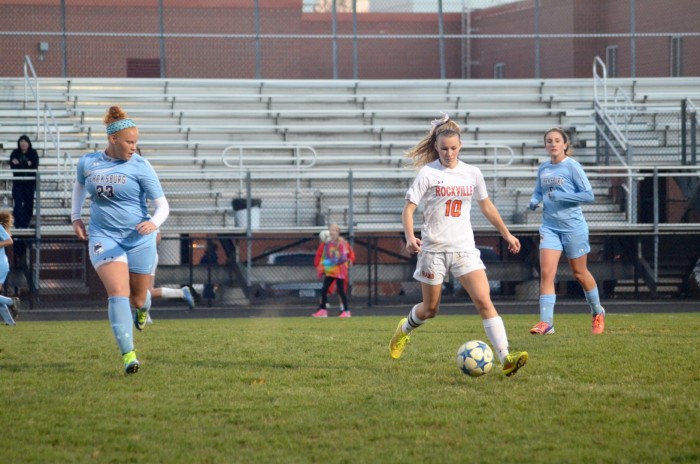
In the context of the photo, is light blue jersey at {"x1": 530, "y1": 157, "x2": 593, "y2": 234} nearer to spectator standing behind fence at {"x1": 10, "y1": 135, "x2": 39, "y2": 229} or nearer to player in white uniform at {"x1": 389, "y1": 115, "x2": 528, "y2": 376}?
player in white uniform at {"x1": 389, "y1": 115, "x2": 528, "y2": 376}

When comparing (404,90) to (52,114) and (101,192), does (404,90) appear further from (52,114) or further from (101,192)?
(101,192)

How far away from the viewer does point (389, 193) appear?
21.4 metres

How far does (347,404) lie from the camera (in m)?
6.34

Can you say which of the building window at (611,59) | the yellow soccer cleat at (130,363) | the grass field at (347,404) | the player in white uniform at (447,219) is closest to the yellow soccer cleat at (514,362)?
the grass field at (347,404)

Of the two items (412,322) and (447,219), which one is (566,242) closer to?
(412,322)

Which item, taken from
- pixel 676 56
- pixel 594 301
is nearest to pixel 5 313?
pixel 594 301

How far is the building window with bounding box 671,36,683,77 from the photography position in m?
26.5

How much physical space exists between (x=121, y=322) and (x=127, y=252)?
0.60 metres

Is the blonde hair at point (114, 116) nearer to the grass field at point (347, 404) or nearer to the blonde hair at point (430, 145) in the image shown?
the grass field at point (347, 404)

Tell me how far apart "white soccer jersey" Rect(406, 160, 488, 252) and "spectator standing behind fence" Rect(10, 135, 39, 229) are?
Answer: 499 inches

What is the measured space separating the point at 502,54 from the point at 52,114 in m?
12.5

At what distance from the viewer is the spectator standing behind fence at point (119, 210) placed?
7.86 m

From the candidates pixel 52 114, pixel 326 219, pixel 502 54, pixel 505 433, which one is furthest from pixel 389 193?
pixel 505 433

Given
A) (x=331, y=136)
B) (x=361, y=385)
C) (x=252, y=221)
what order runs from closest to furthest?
(x=361, y=385) → (x=252, y=221) → (x=331, y=136)
